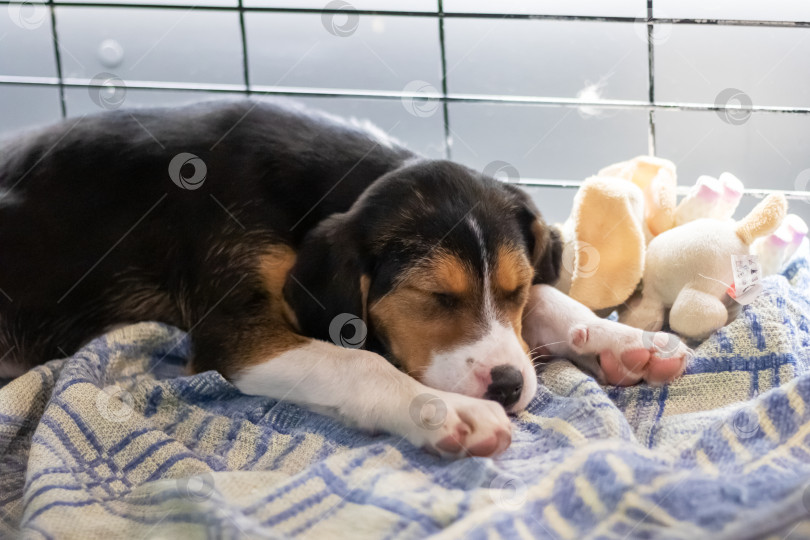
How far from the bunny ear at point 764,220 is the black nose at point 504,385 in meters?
1.09

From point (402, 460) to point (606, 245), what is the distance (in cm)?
124

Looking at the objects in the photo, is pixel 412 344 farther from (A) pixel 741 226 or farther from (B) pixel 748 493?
(A) pixel 741 226

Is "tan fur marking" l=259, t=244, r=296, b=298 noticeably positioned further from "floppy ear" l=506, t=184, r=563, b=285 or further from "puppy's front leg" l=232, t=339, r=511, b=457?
"floppy ear" l=506, t=184, r=563, b=285

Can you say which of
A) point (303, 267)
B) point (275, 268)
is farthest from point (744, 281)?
point (275, 268)

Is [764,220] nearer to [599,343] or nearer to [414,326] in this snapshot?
[599,343]

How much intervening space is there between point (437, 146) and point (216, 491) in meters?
2.98

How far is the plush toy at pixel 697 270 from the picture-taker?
2.71m

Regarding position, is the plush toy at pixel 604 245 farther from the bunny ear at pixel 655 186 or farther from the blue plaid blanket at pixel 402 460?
the blue plaid blanket at pixel 402 460

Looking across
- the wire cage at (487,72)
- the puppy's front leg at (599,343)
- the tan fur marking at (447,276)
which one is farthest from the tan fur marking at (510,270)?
the wire cage at (487,72)

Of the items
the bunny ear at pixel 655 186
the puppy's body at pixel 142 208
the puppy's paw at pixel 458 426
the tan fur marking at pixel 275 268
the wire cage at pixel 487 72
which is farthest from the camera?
the wire cage at pixel 487 72

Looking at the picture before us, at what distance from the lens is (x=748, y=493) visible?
1661 mm

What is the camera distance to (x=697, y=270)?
2.77 meters

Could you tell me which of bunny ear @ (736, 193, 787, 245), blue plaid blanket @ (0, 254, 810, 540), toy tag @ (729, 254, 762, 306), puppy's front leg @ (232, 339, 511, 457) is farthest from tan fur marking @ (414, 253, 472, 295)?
bunny ear @ (736, 193, 787, 245)

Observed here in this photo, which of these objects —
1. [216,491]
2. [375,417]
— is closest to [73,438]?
[216,491]
